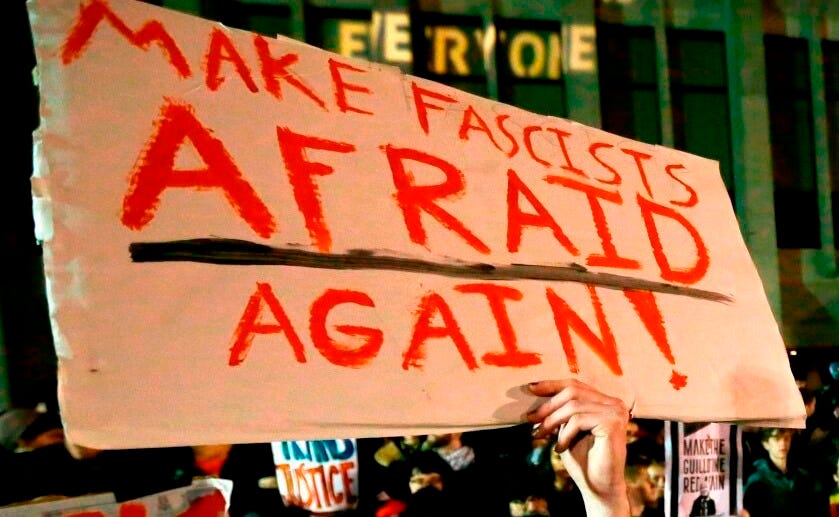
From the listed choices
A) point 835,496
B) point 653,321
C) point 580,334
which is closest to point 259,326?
point 580,334

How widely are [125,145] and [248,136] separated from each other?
0.25 m

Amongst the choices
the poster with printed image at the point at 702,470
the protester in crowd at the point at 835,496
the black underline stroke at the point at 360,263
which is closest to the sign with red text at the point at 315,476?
the poster with printed image at the point at 702,470

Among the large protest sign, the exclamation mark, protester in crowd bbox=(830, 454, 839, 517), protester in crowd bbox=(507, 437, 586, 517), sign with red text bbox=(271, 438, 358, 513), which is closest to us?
the large protest sign

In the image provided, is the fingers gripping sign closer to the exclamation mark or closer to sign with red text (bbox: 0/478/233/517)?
the exclamation mark

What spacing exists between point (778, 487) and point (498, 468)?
184 centimetres

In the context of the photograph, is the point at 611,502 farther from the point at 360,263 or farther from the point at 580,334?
the point at 360,263

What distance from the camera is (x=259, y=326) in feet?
4.42

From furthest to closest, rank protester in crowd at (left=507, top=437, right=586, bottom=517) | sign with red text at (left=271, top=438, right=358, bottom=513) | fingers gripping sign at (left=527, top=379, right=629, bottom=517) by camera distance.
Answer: protester in crowd at (left=507, top=437, right=586, bottom=517) < sign with red text at (left=271, top=438, right=358, bottom=513) < fingers gripping sign at (left=527, top=379, right=629, bottom=517)

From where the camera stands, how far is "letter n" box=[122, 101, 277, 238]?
1314mm

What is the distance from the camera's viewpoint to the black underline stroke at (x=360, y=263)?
1.32 m

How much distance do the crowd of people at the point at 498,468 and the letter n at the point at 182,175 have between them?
68 cm

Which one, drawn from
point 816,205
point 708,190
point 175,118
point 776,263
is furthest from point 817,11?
point 175,118

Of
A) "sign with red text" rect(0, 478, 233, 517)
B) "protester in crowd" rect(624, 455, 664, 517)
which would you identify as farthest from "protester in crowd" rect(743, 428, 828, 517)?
"sign with red text" rect(0, 478, 233, 517)

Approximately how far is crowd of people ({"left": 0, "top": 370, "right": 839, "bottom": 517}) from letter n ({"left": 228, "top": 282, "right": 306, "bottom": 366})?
1.68 ft
